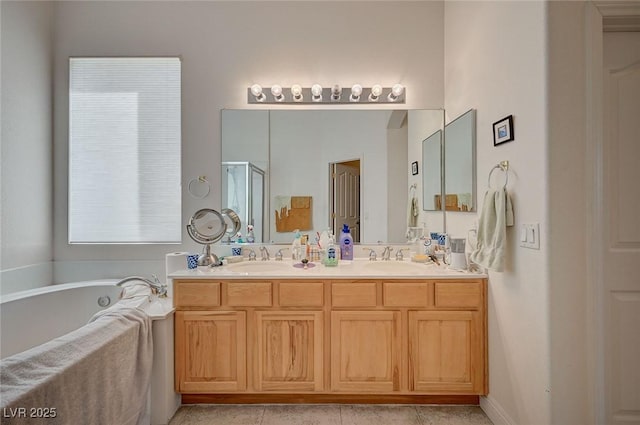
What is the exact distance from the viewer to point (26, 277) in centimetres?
242

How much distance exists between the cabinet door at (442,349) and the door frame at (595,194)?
0.61m

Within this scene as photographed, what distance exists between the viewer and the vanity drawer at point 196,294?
81.4 inches

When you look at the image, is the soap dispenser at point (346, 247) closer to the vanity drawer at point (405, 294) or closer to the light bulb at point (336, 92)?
the vanity drawer at point (405, 294)

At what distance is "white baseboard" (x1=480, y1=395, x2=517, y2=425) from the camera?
1834 millimetres

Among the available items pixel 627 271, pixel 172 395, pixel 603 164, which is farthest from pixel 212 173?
pixel 627 271

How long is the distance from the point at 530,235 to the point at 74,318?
9.98ft

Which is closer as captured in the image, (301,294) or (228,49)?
(301,294)

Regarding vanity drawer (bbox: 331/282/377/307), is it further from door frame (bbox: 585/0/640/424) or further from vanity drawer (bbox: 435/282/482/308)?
door frame (bbox: 585/0/640/424)

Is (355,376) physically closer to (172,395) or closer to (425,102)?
(172,395)

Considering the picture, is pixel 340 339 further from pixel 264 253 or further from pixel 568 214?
pixel 568 214

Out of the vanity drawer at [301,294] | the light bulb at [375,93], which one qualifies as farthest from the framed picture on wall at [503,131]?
the vanity drawer at [301,294]

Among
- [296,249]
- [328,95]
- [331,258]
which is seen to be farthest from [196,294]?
[328,95]

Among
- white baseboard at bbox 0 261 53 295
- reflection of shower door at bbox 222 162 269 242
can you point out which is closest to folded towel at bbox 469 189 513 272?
reflection of shower door at bbox 222 162 269 242

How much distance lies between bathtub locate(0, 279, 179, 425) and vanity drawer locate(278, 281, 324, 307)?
0.70 m
